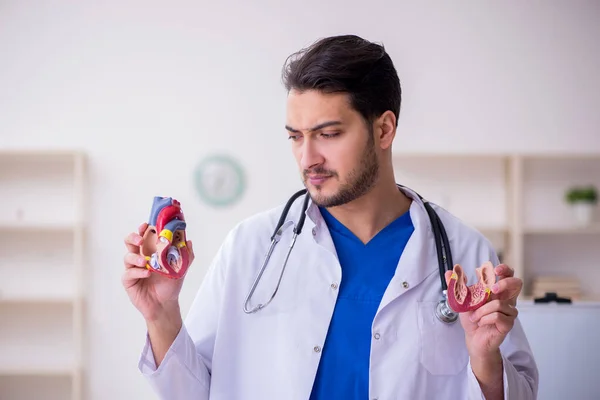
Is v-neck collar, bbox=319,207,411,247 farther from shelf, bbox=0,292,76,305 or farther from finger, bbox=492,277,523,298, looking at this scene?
shelf, bbox=0,292,76,305

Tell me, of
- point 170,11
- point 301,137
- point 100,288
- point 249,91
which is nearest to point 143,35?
point 170,11

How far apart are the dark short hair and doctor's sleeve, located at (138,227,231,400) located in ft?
1.46

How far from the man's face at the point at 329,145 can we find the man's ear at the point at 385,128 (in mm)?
71

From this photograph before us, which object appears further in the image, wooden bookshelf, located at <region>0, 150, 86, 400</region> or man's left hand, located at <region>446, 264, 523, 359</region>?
wooden bookshelf, located at <region>0, 150, 86, 400</region>

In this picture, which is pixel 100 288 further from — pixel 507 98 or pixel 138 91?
pixel 507 98

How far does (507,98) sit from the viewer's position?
4285 millimetres

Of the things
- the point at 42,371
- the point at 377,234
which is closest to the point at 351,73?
the point at 377,234

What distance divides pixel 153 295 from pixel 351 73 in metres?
0.66

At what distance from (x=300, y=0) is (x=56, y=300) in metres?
2.33

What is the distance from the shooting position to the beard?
1.56 meters

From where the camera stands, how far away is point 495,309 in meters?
1.30

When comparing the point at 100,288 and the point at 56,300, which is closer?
the point at 56,300

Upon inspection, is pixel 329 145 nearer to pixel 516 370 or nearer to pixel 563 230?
pixel 516 370

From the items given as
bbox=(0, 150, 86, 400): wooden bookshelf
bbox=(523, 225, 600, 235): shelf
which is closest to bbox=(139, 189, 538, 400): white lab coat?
bbox=(523, 225, 600, 235): shelf
